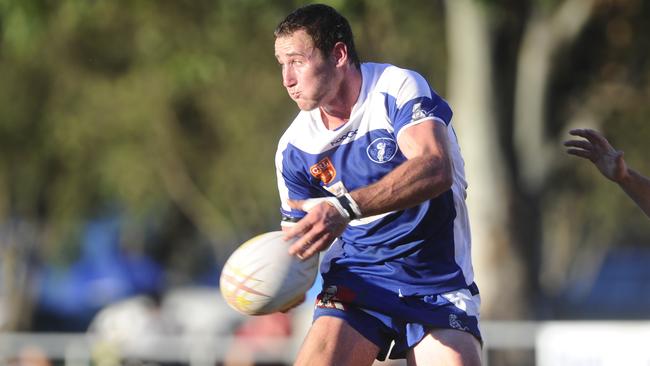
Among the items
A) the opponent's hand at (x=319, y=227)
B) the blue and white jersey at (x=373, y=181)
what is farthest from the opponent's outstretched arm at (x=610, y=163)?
the opponent's hand at (x=319, y=227)

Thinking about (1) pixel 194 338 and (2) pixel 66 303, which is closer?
(1) pixel 194 338

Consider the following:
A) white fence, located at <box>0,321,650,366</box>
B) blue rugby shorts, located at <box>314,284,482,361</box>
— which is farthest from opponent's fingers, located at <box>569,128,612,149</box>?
white fence, located at <box>0,321,650,366</box>

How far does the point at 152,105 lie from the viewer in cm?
2334

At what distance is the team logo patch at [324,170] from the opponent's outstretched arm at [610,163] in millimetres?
1171

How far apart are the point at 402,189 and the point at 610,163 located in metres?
1.51

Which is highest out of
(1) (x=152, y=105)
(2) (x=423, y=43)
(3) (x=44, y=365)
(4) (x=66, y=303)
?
(2) (x=423, y=43)

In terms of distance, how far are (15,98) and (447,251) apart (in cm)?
1880

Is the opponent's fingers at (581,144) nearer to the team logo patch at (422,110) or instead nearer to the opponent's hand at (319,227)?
the team logo patch at (422,110)

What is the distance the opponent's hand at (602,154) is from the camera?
6.46m

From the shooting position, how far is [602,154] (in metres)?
6.49

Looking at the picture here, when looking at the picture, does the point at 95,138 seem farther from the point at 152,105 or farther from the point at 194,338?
the point at 194,338

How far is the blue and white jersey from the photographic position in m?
6.03

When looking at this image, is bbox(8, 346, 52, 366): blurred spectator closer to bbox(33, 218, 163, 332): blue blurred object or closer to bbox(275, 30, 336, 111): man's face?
bbox(275, 30, 336, 111): man's face

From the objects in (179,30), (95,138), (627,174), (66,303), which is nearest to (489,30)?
(179,30)
